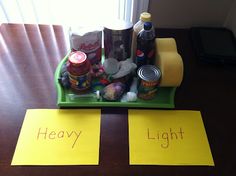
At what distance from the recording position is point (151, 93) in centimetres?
60

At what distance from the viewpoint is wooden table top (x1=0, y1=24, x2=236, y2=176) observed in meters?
0.51

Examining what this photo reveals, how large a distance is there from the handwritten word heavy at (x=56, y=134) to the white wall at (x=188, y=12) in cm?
54

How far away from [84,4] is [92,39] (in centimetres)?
33

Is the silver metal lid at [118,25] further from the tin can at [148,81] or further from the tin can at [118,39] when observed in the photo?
the tin can at [148,81]

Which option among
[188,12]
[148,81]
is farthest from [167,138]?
[188,12]

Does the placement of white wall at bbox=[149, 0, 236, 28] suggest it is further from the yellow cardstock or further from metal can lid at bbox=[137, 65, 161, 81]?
the yellow cardstock

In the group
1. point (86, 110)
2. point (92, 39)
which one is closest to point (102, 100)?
point (86, 110)

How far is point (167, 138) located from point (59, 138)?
264 mm

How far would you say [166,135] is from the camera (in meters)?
0.56

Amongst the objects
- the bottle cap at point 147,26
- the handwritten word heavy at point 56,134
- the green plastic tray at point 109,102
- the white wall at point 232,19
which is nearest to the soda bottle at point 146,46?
the bottle cap at point 147,26

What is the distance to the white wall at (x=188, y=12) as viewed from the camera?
0.81 metres

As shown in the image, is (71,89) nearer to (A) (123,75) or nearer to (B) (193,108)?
(A) (123,75)

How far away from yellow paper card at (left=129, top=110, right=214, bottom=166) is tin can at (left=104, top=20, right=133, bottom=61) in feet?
0.59

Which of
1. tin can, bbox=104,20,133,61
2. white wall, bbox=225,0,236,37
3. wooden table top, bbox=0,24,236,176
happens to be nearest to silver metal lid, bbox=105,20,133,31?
tin can, bbox=104,20,133,61
